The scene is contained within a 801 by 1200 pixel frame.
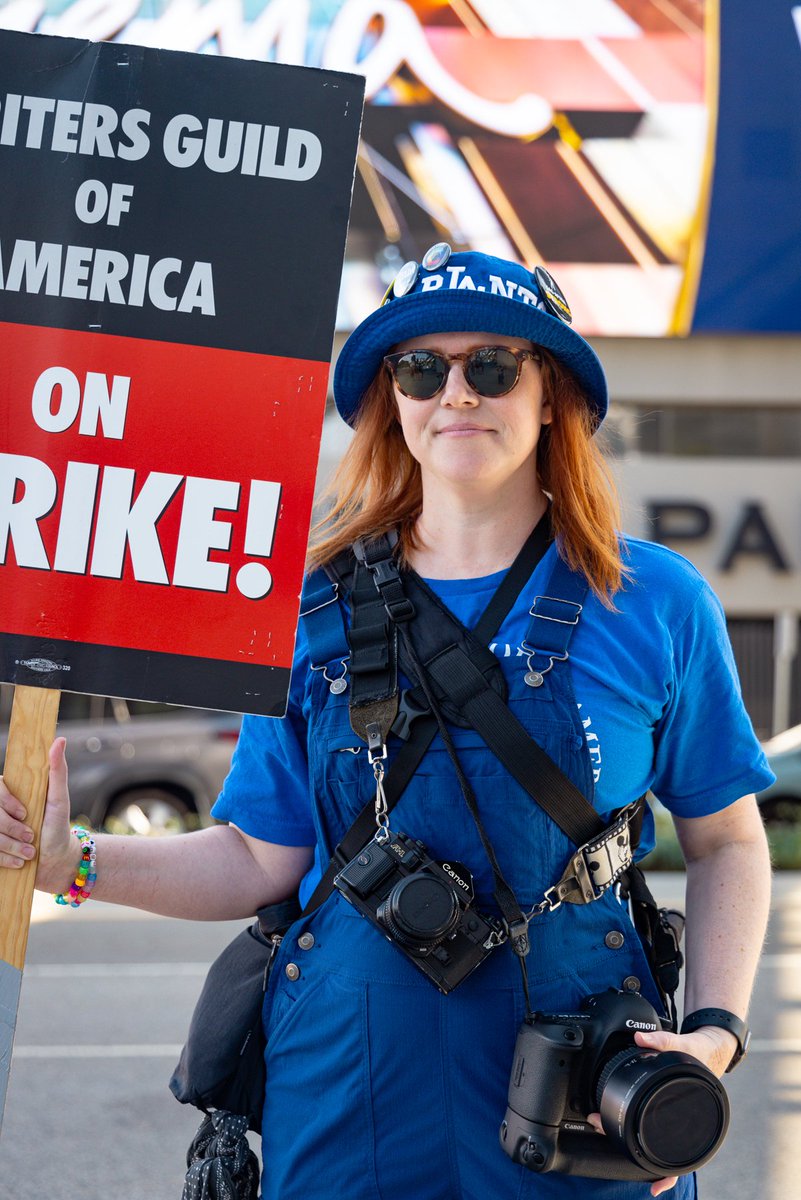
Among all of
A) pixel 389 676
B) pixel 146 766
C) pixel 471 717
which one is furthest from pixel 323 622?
pixel 146 766

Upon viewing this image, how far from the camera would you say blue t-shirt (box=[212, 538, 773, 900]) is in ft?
6.64

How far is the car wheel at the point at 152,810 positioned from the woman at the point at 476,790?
9350 millimetres

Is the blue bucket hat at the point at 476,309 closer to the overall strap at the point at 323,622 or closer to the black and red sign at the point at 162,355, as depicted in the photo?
the black and red sign at the point at 162,355

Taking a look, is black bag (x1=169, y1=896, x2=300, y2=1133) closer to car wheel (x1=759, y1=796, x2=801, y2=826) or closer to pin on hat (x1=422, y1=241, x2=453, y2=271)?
pin on hat (x1=422, y1=241, x2=453, y2=271)

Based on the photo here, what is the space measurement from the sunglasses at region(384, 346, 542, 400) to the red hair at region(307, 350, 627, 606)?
0.41 feet

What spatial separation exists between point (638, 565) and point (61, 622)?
914 millimetres

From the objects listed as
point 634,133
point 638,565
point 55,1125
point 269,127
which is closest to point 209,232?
point 269,127

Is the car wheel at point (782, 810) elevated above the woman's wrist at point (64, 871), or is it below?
below

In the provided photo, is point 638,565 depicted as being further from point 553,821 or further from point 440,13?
point 440,13

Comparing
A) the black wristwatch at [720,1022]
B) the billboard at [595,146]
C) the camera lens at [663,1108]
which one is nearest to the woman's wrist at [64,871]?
the camera lens at [663,1108]

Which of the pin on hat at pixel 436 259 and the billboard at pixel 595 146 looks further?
the billboard at pixel 595 146

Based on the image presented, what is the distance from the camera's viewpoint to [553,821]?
1946 millimetres

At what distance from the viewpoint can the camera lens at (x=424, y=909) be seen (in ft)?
6.18

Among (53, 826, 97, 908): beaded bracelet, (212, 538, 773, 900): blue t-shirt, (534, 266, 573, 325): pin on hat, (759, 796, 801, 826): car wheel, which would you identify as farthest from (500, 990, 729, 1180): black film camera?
(759, 796, 801, 826): car wheel
